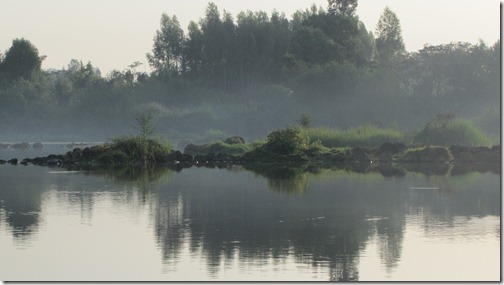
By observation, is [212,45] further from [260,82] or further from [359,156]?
[359,156]

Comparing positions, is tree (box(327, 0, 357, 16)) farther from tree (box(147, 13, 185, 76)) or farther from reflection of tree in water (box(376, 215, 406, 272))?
reflection of tree in water (box(376, 215, 406, 272))

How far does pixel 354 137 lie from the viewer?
60.2 m

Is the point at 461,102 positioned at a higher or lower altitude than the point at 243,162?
higher

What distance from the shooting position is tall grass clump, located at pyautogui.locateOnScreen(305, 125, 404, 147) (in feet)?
194

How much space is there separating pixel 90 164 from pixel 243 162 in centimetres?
769

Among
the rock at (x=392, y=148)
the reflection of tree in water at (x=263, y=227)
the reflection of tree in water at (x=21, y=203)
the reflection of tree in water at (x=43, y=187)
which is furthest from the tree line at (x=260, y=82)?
the reflection of tree in water at (x=263, y=227)

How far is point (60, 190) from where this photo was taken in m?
33.6

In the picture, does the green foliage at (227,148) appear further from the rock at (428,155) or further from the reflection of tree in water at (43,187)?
the reflection of tree in water at (43,187)

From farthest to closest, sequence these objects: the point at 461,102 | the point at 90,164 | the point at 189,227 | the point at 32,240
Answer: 1. the point at 461,102
2. the point at 90,164
3. the point at 189,227
4. the point at 32,240

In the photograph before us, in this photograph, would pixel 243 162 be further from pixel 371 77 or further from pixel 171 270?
pixel 371 77

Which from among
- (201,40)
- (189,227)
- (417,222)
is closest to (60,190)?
(189,227)

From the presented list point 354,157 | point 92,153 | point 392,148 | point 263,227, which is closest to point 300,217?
point 263,227

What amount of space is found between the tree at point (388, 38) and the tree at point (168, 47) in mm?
25113

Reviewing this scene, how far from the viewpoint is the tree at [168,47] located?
130 m
